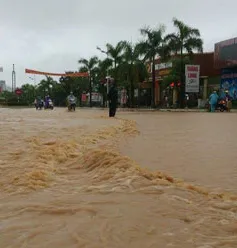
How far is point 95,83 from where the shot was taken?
202ft

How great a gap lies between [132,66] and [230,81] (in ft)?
34.7

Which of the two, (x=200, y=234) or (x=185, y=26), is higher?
(x=185, y=26)

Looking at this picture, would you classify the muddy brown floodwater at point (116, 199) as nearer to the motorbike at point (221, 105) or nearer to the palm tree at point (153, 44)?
the motorbike at point (221, 105)

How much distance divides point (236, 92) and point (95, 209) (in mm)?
33669

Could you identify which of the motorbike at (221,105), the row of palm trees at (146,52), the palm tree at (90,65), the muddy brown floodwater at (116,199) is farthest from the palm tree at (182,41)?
the muddy brown floodwater at (116,199)

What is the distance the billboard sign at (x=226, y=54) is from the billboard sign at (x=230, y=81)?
103 cm

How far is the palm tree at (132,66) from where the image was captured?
140 feet

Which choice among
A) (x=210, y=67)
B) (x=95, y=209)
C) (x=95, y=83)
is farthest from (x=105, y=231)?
(x=95, y=83)

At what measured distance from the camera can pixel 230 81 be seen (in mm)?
36219

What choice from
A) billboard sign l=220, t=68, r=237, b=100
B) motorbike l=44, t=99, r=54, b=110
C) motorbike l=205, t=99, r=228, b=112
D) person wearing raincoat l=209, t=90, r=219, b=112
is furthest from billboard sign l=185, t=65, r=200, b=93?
motorbike l=44, t=99, r=54, b=110

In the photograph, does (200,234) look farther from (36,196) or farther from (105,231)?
(36,196)

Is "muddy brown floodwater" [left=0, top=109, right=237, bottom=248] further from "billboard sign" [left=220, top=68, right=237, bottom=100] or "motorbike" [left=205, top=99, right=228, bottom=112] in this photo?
"billboard sign" [left=220, top=68, right=237, bottom=100]

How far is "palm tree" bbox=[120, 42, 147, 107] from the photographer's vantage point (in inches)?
1677

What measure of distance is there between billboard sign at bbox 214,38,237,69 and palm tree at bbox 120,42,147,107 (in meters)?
8.17
